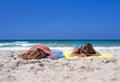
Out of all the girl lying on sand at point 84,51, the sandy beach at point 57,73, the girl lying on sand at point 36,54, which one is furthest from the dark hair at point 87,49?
the sandy beach at point 57,73

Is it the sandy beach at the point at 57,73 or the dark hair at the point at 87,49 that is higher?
the dark hair at the point at 87,49

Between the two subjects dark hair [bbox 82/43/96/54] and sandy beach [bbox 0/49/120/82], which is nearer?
sandy beach [bbox 0/49/120/82]

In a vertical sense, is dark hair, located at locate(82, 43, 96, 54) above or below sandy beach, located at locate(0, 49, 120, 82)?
above

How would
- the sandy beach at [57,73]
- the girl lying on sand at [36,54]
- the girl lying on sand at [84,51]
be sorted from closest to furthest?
the sandy beach at [57,73]
the girl lying on sand at [36,54]
the girl lying on sand at [84,51]

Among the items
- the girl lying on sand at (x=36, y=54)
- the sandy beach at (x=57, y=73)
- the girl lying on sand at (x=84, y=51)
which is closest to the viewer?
the sandy beach at (x=57, y=73)

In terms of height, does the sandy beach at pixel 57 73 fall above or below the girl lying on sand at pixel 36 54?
below

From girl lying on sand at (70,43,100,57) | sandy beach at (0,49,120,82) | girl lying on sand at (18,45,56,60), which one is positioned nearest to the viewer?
sandy beach at (0,49,120,82)

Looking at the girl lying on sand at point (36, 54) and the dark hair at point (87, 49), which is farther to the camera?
the dark hair at point (87, 49)

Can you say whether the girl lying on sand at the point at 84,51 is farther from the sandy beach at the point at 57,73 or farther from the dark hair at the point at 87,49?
the sandy beach at the point at 57,73

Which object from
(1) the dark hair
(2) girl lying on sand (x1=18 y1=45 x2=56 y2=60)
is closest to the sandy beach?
(2) girl lying on sand (x1=18 y1=45 x2=56 y2=60)

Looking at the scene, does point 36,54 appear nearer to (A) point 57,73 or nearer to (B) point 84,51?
(B) point 84,51

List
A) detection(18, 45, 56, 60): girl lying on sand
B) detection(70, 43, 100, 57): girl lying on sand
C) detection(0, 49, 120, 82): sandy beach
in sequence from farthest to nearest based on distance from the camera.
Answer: detection(70, 43, 100, 57): girl lying on sand
detection(18, 45, 56, 60): girl lying on sand
detection(0, 49, 120, 82): sandy beach

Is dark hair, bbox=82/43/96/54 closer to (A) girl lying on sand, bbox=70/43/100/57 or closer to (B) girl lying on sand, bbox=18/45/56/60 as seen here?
(A) girl lying on sand, bbox=70/43/100/57

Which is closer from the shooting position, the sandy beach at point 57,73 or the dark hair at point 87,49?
the sandy beach at point 57,73
